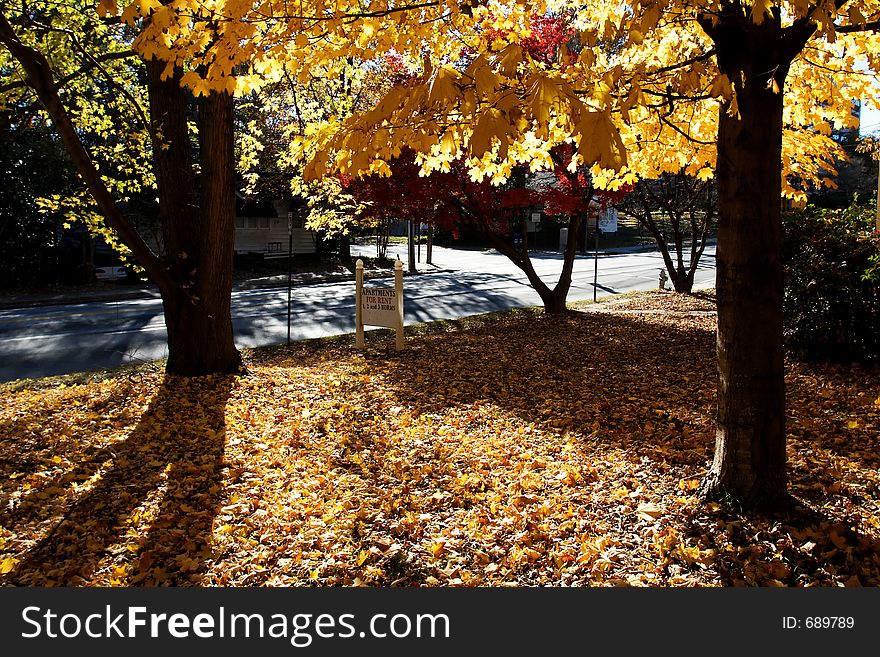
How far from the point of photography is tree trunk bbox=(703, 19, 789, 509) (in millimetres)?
4035

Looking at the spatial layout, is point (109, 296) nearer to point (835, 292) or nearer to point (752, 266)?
point (835, 292)

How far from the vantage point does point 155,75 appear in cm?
839

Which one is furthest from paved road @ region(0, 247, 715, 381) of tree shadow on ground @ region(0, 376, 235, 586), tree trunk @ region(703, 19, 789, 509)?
tree trunk @ region(703, 19, 789, 509)

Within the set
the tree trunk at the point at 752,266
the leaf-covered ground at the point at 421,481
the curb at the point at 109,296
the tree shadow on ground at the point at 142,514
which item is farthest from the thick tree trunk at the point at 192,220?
the curb at the point at 109,296

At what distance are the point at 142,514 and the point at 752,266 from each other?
166 inches

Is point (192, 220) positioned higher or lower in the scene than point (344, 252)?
higher

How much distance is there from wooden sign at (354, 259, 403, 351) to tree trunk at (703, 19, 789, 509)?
745 centimetres

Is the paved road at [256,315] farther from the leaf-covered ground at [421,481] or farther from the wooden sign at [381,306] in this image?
the leaf-covered ground at [421,481]

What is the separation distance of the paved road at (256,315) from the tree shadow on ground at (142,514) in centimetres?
559

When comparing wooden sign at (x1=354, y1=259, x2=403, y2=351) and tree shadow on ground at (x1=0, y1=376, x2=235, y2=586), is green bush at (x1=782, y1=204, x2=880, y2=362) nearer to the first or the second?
wooden sign at (x1=354, y1=259, x2=403, y2=351)

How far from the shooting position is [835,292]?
8.32 meters

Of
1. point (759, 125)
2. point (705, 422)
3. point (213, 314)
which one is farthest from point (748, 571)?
point (213, 314)

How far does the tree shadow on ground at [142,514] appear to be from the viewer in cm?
390

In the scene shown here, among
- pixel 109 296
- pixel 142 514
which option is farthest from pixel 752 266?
pixel 109 296
